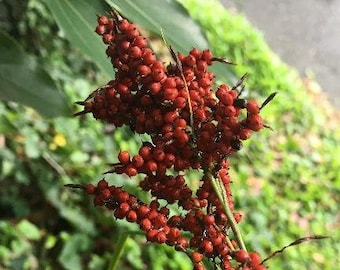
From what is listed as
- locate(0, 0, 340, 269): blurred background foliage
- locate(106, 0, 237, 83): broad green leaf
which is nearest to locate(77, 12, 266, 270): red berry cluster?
locate(0, 0, 340, 269): blurred background foliage

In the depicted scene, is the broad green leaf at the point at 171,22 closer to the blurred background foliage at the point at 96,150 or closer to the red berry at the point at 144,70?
the blurred background foliage at the point at 96,150

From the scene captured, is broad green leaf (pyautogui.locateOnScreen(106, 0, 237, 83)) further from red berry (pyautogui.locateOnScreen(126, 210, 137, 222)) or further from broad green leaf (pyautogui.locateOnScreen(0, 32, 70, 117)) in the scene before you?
red berry (pyautogui.locateOnScreen(126, 210, 137, 222))

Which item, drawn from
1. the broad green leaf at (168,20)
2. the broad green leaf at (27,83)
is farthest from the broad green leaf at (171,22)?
the broad green leaf at (27,83)

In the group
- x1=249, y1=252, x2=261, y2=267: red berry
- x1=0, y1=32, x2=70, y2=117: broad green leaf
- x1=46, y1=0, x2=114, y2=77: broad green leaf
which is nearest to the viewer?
x1=249, y1=252, x2=261, y2=267: red berry

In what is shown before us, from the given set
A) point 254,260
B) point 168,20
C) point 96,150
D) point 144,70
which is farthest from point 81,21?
point 96,150

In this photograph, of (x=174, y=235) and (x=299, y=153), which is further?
(x=299, y=153)

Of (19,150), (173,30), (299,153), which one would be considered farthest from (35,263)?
(299,153)

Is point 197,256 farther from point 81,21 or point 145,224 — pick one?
point 81,21

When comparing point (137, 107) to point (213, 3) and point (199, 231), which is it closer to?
point (199, 231)

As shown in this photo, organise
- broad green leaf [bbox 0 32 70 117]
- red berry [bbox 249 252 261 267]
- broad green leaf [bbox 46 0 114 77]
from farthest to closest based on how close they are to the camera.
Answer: broad green leaf [bbox 46 0 114 77] → broad green leaf [bbox 0 32 70 117] → red berry [bbox 249 252 261 267]
